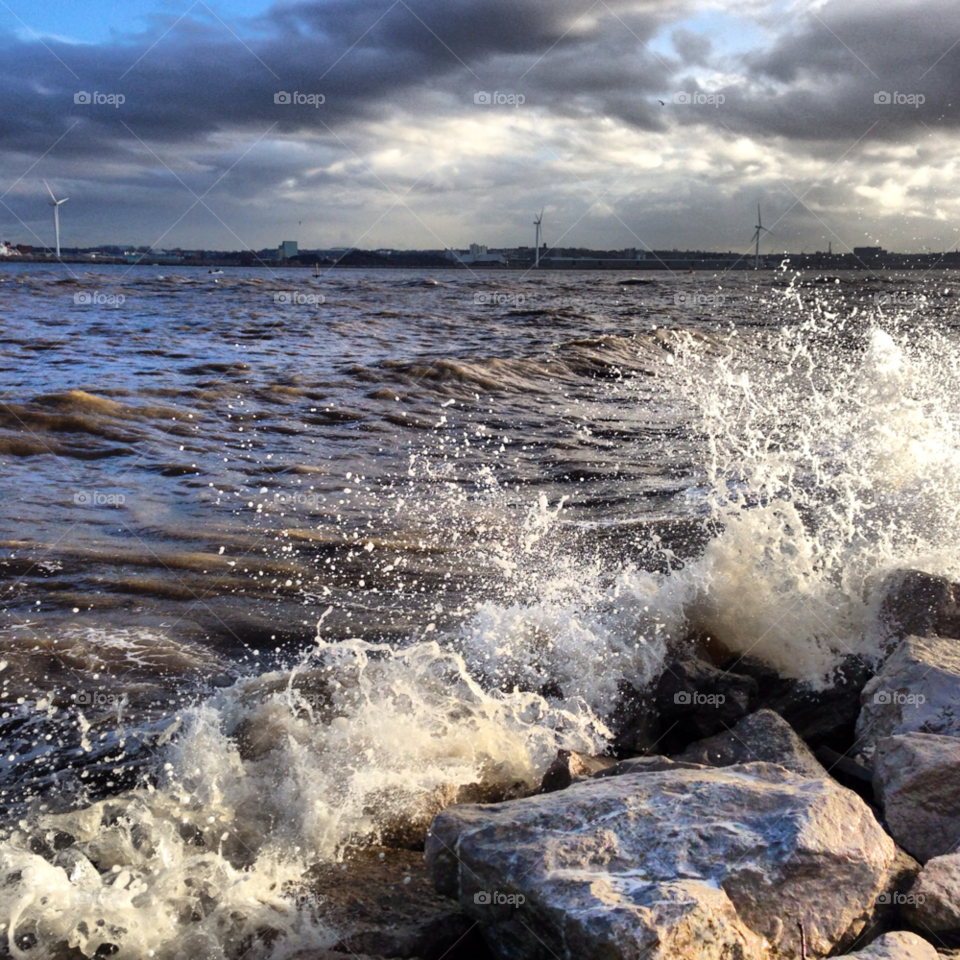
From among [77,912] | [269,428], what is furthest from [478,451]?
[77,912]

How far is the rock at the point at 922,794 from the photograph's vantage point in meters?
2.93

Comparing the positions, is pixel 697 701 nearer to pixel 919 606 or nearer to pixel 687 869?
pixel 919 606

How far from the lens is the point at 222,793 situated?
3.38 m

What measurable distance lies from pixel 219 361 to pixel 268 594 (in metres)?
11.1

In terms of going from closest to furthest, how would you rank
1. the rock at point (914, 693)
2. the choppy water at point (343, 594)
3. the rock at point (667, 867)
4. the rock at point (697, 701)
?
the rock at point (667, 867) → the choppy water at point (343, 594) → the rock at point (914, 693) → the rock at point (697, 701)

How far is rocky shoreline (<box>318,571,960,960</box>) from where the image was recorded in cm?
221

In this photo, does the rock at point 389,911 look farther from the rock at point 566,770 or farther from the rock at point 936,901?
the rock at point 936,901

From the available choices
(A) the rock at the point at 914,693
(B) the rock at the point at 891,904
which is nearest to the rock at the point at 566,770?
(B) the rock at the point at 891,904

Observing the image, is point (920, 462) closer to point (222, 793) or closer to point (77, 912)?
point (222, 793)

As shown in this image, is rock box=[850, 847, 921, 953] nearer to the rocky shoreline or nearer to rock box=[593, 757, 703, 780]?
the rocky shoreline

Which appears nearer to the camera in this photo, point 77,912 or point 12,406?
point 77,912

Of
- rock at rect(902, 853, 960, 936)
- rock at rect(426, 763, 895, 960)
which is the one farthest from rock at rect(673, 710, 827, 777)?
rock at rect(902, 853, 960, 936)

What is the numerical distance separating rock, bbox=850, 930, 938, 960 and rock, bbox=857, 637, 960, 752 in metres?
1.40

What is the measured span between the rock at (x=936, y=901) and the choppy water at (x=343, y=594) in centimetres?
164
